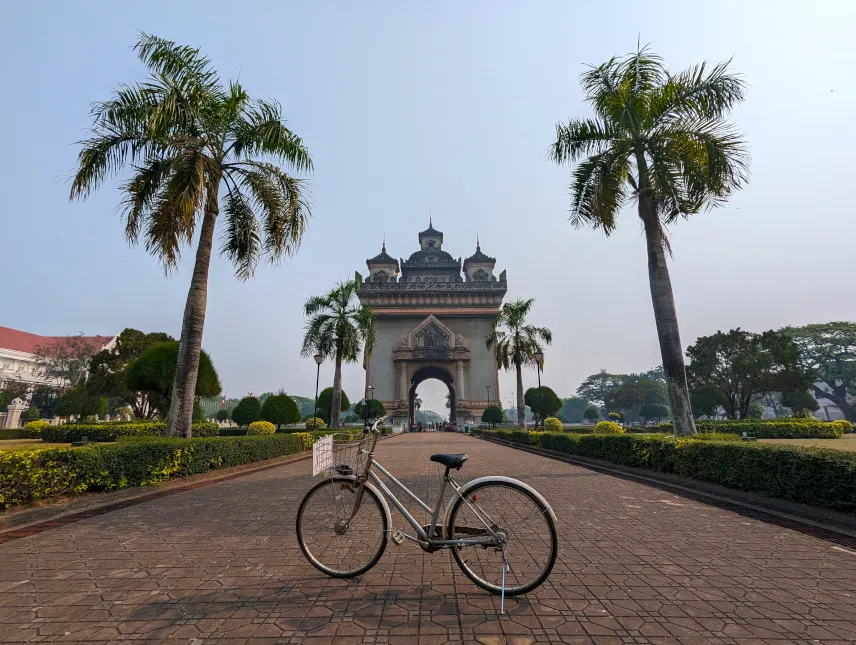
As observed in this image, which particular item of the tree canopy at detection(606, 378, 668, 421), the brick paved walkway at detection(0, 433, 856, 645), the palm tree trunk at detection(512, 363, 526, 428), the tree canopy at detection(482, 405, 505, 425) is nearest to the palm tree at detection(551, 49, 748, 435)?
the brick paved walkway at detection(0, 433, 856, 645)

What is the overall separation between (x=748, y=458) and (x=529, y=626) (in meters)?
6.76

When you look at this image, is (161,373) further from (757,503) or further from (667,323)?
(757,503)

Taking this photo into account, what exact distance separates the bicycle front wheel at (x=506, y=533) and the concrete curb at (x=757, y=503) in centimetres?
405

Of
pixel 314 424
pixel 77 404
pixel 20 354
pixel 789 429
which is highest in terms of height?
pixel 20 354

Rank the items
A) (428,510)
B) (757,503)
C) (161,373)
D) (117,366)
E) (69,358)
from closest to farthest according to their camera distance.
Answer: (428,510), (757,503), (161,373), (117,366), (69,358)

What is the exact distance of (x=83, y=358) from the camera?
164 feet

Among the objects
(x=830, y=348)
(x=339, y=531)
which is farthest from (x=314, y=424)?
(x=830, y=348)

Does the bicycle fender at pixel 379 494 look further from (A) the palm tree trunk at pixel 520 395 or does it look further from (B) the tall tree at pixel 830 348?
(B) the tall tree at pixel 830 348

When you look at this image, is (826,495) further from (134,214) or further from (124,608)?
(134,214)

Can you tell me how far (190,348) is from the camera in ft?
35.1

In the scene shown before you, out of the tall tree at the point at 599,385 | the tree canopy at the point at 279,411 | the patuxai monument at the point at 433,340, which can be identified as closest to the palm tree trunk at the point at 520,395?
A: the tree canopy at the point at 279,411

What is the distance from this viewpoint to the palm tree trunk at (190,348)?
10.6 metres

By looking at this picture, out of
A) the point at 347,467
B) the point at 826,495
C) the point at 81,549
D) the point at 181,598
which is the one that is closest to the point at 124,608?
the point at 181,598

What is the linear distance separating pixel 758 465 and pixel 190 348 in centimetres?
1191
